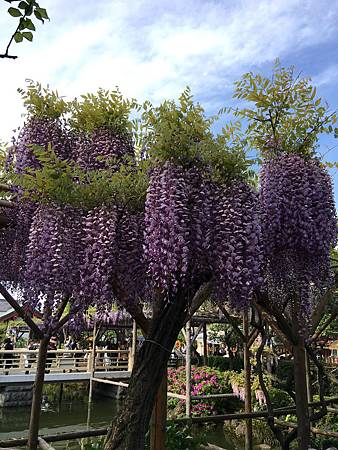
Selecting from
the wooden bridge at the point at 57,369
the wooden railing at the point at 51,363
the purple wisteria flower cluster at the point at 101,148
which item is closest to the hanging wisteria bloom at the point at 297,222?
the purple wisteria flower cluster at the point at 101,148

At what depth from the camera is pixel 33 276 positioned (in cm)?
215

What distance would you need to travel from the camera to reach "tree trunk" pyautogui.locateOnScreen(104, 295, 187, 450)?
2.25 meters

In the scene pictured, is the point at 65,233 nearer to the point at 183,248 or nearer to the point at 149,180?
the point at 149,180

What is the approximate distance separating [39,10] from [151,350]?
176cm

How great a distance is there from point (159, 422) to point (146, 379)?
0.56 metres

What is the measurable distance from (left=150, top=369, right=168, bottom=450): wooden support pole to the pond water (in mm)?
6618

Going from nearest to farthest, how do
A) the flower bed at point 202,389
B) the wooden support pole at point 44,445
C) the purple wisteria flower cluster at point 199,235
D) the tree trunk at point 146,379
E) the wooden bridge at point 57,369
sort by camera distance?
1. the purple wisteria flower cluster at point 199,235
2. the tree trunk at point 146,379
3. the wooden support pole at point 44,445
4. the flower bed at point 202,389
5. the wooden bridge at point 57,369

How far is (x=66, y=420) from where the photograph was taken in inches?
456

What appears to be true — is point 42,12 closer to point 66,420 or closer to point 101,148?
point 101,148

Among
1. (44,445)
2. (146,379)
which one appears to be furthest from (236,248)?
(44,445)

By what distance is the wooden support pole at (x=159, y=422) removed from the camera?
8.58 ft

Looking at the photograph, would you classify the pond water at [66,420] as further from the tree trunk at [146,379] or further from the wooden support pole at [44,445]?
the tree trunk at [146,379]

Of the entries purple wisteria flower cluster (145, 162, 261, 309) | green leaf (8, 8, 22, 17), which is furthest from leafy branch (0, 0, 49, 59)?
purple wisteria flower cluster (145, 162, 261, 309)

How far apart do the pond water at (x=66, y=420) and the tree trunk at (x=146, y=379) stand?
7094 millimetres
